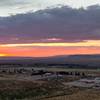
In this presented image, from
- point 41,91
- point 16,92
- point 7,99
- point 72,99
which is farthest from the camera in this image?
point 41,91

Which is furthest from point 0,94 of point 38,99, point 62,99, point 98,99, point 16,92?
point 98,99

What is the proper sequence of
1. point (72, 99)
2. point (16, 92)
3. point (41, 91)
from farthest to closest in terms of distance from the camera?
point (41, 91), point (16, 92), point (72, 99)

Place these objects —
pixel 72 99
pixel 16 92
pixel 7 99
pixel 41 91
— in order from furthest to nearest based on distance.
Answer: pixel 41 91, pixel 16 92, pixel 7 99, pixel 72 99

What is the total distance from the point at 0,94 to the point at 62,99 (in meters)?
12.7

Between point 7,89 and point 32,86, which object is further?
point 32,86

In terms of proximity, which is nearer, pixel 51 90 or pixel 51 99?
pixel 51 99

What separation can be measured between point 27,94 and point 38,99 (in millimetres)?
9057

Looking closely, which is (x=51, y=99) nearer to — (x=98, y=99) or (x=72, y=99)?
(x=72, y=99)

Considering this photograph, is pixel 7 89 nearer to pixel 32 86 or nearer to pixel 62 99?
pixel 32 86

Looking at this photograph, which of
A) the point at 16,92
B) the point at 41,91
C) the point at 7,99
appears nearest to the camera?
the point at 7,99

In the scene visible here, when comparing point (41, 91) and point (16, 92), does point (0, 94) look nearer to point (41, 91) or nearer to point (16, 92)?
point (16, 92)

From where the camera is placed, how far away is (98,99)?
47750mm

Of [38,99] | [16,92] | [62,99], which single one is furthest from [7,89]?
[62,99]

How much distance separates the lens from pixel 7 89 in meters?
60.6
